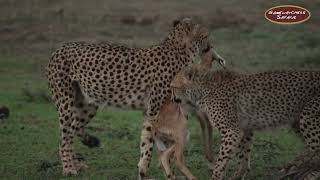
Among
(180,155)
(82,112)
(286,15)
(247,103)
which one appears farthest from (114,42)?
(180,155)

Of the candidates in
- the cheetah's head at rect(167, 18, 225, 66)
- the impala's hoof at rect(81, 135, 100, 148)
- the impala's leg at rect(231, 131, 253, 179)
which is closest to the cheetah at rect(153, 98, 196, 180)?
the impala's leg at rect(231, 131, 253, 179)

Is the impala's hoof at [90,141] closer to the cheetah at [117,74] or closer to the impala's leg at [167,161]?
the cheetah at [117,74]

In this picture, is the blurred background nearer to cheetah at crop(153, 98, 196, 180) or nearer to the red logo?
cheetah at crop(153, 98, 196, 180)

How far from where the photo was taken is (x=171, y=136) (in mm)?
8133

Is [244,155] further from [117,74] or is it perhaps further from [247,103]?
[117,74]

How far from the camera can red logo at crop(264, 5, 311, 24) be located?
9921 millimetres

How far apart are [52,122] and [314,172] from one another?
15.1ft

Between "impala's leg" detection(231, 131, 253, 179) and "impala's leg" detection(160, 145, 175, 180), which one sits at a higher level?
"impala's leg" detection(160, 145, 175, 180)

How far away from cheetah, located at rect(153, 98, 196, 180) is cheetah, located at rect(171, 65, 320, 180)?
31 cm

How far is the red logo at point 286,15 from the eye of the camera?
32.5 ft

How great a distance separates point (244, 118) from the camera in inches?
332

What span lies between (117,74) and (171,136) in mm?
1171

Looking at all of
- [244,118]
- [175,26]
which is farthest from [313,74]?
[175,26]

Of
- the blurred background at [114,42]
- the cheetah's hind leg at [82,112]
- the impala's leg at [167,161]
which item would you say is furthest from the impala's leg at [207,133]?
the cheetah's hind leg at [82,112]
